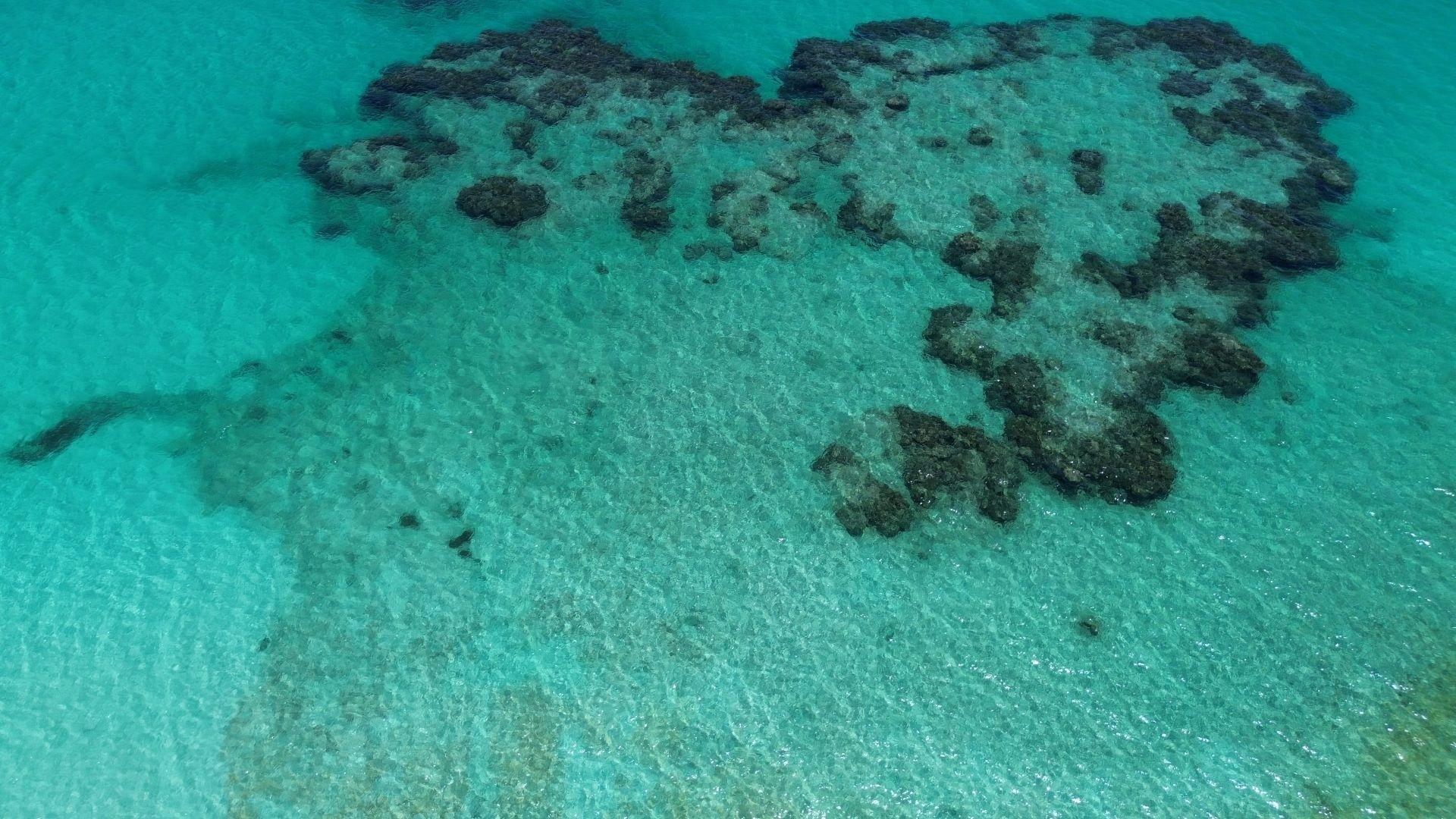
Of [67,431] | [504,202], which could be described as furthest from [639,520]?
[67,431]

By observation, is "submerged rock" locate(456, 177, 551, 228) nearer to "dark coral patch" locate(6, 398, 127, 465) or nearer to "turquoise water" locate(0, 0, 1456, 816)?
"turquoise water" locate(0, 0, 1456, 816)

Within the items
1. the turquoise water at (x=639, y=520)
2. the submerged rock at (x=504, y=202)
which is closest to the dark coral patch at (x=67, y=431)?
the turquoise water at (x=639, y=520)

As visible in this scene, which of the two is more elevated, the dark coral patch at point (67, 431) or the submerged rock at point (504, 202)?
the submerged rock at point (504, 202)

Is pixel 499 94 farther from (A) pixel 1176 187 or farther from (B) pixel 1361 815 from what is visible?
(B) pixel 1361 815

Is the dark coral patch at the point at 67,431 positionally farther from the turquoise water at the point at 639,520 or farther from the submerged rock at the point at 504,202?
the submerged rock at the point at 504,202

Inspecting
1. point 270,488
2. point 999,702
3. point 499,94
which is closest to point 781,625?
point 999,702

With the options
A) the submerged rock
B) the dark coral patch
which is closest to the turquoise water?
the dark coral patch

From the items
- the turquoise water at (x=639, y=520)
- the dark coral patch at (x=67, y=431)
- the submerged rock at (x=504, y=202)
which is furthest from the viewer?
the submerged rock at (x=504, y=202)

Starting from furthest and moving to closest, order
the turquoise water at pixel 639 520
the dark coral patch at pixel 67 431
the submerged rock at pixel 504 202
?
1. the submerged rock at pixel 504 202
2. the dark coral patch at pixel 67 431
3. the turquoise water at pixel 639 520

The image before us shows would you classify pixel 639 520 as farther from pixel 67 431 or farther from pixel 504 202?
pixel 67 431
